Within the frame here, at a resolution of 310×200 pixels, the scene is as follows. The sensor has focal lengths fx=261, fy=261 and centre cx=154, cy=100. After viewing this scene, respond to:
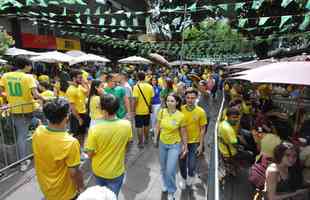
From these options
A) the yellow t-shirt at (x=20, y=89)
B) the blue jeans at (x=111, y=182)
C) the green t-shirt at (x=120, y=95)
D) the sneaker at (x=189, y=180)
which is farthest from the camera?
the green t-shirt at (x=120, y=95)

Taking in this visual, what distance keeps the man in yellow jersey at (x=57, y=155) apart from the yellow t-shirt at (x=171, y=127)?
5.60 ft

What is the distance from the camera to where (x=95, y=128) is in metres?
2.93

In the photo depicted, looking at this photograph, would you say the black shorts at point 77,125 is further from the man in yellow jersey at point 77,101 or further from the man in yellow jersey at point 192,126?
the man in yellow jersey at point 192,126

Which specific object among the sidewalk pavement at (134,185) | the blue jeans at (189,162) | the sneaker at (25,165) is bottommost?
the sidewalk pavement at (134,185)

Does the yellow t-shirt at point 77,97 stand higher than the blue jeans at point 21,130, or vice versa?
the yellow t-shirt at point 77,97

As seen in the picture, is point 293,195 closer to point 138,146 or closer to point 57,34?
point 138,146

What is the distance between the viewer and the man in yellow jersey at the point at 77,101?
554 cm

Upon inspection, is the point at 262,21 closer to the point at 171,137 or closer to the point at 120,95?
the point at 120,95

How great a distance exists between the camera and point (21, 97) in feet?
16.4

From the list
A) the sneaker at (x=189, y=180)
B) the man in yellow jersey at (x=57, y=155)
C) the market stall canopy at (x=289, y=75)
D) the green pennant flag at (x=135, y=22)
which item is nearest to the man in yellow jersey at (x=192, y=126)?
the sneaker at (x=189, y=180)

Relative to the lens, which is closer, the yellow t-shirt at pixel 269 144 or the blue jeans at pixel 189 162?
the yellow t-shirt at pixel 269 144

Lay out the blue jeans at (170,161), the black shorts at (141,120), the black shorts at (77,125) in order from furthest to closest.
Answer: the black shorts at (141,120) < the black shorts at (77,125) < the blue jeans at (170,161)

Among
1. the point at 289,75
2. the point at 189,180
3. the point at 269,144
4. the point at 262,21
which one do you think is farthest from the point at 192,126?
the point at 262,21

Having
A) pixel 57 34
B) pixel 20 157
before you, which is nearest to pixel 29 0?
pixel 20 157
